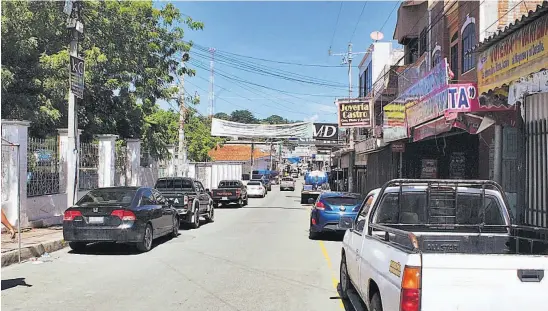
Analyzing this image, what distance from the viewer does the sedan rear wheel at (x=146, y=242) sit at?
1130 centimetres

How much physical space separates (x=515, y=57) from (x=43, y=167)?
13111 mm

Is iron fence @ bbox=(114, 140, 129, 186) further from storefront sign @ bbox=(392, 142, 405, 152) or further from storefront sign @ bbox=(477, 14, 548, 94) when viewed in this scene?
storefront sign @ bbox=(477, 14, 548, 94)

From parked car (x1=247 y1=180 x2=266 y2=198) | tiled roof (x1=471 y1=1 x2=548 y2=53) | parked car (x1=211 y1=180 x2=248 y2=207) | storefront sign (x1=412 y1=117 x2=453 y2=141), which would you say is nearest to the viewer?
tiled roof (x1=471 y1=1 x2=548 y2=53)

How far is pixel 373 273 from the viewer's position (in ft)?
15.6

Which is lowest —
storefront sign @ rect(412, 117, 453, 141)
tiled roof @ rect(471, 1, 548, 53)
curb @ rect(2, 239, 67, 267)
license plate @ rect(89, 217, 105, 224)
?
curb @ rect(2, 239, 67, 267)

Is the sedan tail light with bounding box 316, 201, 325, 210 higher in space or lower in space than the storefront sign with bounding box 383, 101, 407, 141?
lower

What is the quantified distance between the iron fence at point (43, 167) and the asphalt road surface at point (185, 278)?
363cm

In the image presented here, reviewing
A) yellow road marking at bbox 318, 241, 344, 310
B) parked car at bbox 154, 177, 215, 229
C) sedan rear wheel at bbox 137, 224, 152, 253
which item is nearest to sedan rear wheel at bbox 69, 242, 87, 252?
sedan rear wheel at bbox 137, 224, 152, 253

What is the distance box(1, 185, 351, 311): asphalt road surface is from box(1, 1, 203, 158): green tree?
7372 mm

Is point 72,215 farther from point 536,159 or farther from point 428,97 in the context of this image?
point 536,159

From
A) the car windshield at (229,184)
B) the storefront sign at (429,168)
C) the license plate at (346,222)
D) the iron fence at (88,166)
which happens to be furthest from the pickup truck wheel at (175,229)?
the car windshield at (229,184)

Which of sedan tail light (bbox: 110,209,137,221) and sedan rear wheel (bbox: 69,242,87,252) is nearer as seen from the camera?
sedan tail light (bbox: 110,209,137,221)

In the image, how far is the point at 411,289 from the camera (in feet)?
11.8

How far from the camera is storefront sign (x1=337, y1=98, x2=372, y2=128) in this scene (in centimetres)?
2655
